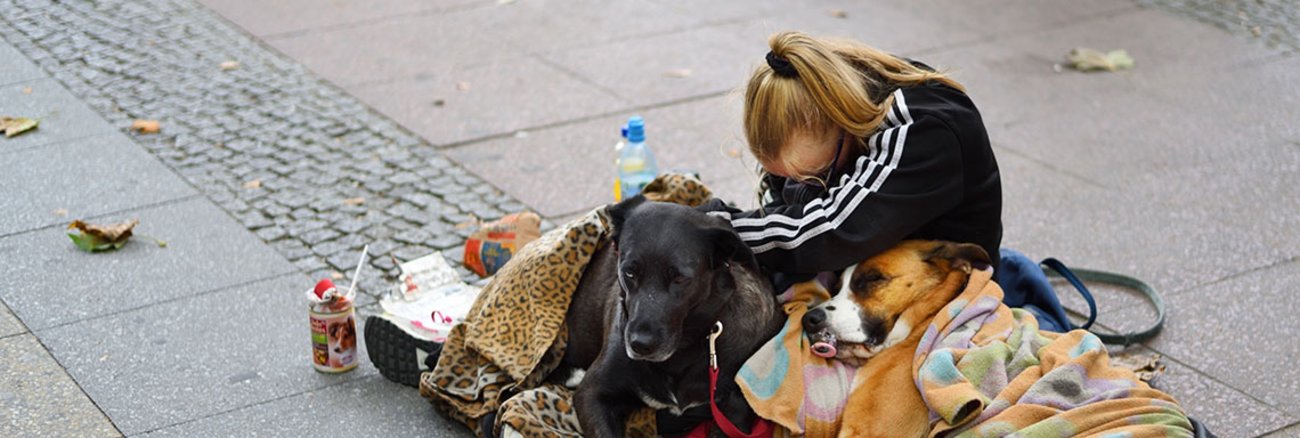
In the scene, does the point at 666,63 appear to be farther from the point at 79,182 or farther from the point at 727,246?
the point at 727,246

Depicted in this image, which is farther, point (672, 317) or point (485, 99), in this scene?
point (485, 99)

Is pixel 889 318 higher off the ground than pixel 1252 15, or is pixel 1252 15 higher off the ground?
pixel 889 318

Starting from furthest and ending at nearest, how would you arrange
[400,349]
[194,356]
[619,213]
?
1. [194,356]
2. [400,349]
3. [619,213]

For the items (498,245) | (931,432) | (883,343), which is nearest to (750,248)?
(883,343)

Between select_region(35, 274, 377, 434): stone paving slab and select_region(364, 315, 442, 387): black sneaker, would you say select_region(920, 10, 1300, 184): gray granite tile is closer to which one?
select_region(364, 315, 442, 387): black sneaker

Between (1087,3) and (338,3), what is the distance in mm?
4734

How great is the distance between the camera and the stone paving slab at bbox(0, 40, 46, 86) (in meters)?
7.08

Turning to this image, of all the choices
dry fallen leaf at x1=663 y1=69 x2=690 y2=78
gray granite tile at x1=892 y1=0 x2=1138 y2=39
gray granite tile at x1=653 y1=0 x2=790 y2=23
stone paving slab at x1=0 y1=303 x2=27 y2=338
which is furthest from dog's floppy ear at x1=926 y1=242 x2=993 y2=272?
gray granite tile at x1=653 y1=0 x2=790 y2=23

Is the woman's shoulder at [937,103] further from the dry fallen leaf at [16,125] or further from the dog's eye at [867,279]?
the dry fallen leaf at [16,125]

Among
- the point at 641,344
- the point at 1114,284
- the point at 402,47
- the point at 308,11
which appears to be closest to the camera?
the point at 641,344

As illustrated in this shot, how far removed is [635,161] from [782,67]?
6.00 feet

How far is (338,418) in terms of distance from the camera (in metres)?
4.05

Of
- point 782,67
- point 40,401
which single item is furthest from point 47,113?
point 782,67

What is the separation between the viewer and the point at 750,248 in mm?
3609
